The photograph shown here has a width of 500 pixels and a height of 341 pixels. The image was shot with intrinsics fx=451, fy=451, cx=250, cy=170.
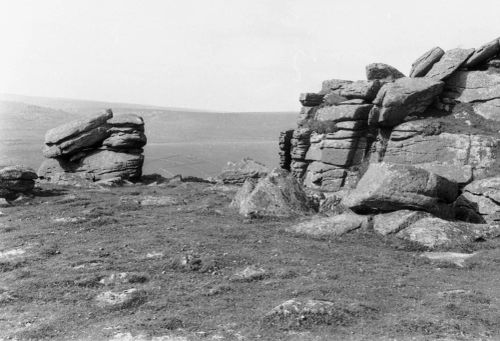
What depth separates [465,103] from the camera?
47312 mm

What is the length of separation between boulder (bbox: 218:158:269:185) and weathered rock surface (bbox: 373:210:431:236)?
3110cm

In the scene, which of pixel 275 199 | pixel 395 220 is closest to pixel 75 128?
pixel 275 199

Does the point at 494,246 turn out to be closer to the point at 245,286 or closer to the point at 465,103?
the point at 245,286

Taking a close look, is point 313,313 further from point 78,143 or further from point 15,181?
point 78,143

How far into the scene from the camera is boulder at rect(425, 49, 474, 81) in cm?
4825

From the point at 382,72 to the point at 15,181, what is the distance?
141 feet

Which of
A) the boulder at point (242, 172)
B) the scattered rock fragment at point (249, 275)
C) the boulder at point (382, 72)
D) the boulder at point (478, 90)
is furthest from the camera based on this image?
the boulder at point (242, 172)

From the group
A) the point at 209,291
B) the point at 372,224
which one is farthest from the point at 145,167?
the point at 209,291

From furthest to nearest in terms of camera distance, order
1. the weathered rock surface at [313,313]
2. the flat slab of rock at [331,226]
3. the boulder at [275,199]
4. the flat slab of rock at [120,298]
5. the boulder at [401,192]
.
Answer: the boulder at [275,199] < the boulder at [401,192] < the flat slab of rock at [331,226] < the flat slab of rock at [120,298] < the weathered rock surface at [313,313]

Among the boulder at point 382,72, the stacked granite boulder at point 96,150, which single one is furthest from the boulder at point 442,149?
the stacked granite boulder at point 96,150

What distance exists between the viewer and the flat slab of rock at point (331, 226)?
1126 inches

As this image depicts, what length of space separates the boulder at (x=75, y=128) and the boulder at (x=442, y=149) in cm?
3530

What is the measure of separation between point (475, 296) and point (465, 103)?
35.1 m

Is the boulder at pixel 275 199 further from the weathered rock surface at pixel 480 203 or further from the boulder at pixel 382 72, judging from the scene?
the boulder at pixel 382 72
